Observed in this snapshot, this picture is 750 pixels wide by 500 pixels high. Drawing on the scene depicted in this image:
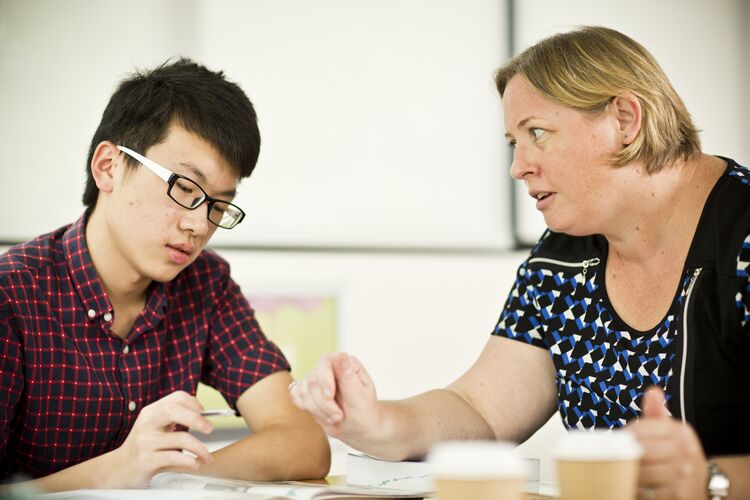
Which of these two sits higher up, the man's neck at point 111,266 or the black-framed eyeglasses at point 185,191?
the black-framed eyeglasses at point 185,191

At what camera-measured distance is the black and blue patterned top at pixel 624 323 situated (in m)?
1.38

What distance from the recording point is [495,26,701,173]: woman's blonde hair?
1524mm

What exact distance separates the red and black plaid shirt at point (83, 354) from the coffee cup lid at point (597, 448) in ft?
3.41

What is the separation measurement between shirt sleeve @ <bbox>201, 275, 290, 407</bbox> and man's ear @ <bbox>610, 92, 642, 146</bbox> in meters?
0.80

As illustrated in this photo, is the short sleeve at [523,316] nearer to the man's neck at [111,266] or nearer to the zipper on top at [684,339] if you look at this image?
the zipper on top at [684,339]

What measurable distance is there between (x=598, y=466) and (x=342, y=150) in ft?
9.32

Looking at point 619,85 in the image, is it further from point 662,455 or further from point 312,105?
point 312,105

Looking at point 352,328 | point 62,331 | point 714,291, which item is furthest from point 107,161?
point 352,328

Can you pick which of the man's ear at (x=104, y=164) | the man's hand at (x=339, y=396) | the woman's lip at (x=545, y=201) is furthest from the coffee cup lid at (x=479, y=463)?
the man's ear at (x=104, y=164)

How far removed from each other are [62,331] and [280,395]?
1.41 feet

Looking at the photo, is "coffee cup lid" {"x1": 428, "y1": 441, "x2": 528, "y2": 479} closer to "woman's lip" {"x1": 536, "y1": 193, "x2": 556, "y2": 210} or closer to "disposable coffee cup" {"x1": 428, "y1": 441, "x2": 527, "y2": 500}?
"disposable coffee cup" {"x1": 428, "y1": 441, "x2": 527, "y2": 500}

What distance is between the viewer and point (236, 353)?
1.79 m

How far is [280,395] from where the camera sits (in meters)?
1.73

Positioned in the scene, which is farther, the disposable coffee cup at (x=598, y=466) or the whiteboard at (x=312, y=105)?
the whiteboard at (x=312, y=105)
